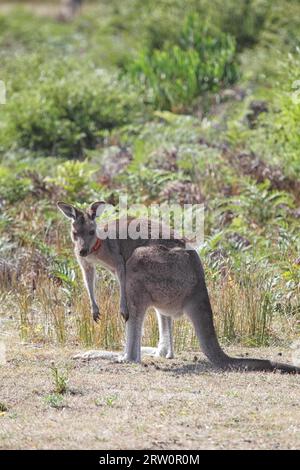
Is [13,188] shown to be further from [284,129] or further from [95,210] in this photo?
[95,210]

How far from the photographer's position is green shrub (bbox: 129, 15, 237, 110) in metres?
17.5

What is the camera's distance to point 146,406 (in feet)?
22.4

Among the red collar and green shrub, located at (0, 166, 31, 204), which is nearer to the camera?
the red collar

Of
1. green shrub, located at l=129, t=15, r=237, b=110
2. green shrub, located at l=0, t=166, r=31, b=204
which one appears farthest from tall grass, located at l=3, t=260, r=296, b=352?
green shrub, located at l=129, t=15, r=237, b=110

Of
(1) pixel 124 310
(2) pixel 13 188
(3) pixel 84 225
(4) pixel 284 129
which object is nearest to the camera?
(1) pixel 124 310

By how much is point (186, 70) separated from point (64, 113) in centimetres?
286

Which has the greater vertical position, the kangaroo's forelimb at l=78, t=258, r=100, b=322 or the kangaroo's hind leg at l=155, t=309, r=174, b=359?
the kangaroo's forelimb at l=78, t=258, r=100, b=322

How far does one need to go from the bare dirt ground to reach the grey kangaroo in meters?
0.16

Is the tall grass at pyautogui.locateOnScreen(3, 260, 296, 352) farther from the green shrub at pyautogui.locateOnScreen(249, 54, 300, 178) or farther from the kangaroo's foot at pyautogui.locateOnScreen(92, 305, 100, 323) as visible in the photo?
the green shrub at pyautogui.locateOnScreen(249, 54, 300, 178)

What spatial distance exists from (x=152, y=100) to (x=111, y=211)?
24.4 feet

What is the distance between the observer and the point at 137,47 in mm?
20875

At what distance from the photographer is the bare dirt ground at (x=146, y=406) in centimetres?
609

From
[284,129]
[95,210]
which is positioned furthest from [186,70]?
[95,210]

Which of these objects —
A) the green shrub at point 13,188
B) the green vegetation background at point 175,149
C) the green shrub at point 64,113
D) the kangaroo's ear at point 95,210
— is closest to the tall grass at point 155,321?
the green vegetation background at point 175,149
